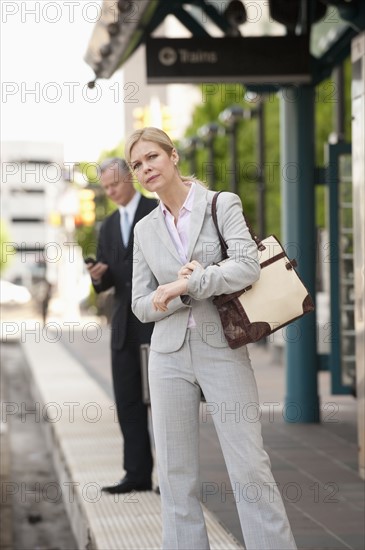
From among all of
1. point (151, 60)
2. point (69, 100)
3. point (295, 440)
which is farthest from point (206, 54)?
point (295, 440)

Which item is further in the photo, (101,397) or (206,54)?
(101,397)

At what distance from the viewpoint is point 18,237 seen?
174 metres

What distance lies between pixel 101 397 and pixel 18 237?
162295mm

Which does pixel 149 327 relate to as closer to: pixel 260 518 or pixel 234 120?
pixel 260 518

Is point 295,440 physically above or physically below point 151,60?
below

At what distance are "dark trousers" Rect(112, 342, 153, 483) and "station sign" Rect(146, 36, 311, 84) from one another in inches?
106

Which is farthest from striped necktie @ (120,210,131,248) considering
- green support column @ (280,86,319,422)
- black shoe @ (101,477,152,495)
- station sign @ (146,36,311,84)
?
green support column @ (280,86,319,422)

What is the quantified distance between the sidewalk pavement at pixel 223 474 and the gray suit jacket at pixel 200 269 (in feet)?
1.33

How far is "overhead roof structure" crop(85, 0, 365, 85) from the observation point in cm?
935

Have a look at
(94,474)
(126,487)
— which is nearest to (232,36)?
(94,474)

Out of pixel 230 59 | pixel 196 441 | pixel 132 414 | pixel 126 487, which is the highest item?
pixel 230 59

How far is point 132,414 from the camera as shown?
7.54 metres

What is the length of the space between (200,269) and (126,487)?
11.2 ft

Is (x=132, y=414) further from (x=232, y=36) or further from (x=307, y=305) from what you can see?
(x=232, y=36)
